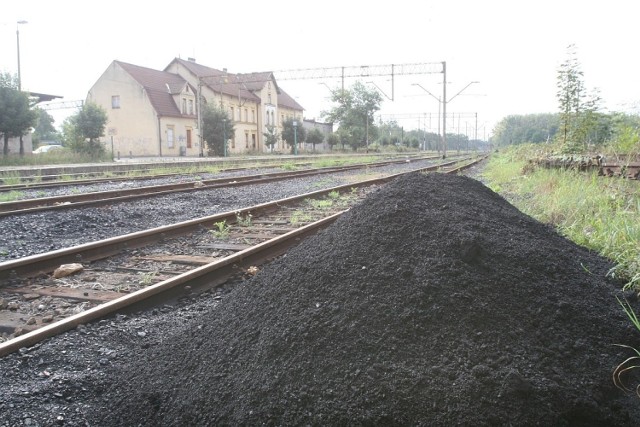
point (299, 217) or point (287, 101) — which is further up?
point (287, 101)

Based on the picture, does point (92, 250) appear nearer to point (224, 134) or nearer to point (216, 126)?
point (224, 134)

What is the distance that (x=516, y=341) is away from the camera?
2252 millimetres

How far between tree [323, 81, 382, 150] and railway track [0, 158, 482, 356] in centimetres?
7040

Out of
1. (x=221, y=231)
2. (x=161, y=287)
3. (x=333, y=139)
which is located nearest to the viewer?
(x=161, y=287)

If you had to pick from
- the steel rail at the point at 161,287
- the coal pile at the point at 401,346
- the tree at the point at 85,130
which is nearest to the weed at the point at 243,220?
the steel rail at the point at 161,287

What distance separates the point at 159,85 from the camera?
174ft

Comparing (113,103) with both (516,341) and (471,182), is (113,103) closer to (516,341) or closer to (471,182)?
(471,182)

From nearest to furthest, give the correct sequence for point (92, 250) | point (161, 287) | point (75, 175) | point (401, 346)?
point (401, 346) → point (161, 287) → point (92, 250) → point (75, 175)

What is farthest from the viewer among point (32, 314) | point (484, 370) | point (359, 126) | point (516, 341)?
point (359, 126)

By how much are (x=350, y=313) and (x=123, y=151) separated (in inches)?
2087

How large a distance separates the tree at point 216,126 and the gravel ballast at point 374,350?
1720 inches

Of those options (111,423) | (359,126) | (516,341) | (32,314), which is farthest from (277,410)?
(359,126)

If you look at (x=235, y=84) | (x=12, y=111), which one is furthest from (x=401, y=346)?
(x=235, y=84)

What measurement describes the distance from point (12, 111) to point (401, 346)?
104ft
